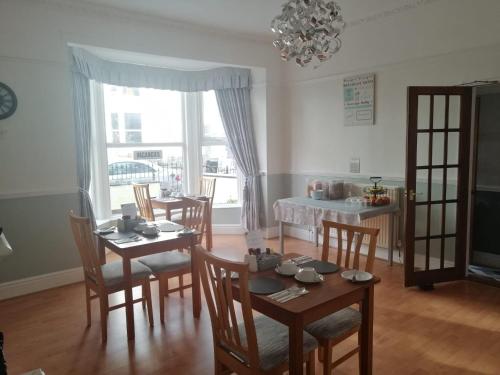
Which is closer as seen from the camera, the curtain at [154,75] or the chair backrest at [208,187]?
the curtain at [154,75]

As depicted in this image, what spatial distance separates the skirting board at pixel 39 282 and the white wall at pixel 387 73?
3211mm

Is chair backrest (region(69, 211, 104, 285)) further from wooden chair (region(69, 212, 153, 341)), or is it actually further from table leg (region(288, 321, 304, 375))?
table leg (region(288, 321, 304, 375))

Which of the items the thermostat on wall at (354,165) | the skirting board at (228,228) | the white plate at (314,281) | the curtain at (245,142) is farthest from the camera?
the skirting board at (228,228)

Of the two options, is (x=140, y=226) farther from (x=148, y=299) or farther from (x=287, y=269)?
(x=287, y=269)

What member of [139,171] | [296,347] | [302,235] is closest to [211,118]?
[139,171]

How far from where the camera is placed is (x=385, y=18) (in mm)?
4250

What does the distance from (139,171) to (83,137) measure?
4.22 feet

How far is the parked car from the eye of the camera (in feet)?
17.4

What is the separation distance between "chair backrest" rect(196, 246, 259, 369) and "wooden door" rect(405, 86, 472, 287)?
7.63ft

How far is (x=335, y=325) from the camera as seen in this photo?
2.05 metres

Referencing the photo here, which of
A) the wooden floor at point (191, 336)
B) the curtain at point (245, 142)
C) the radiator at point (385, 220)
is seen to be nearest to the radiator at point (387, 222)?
the radiator at point (385, 220)

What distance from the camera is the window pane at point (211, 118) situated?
5.78 meters

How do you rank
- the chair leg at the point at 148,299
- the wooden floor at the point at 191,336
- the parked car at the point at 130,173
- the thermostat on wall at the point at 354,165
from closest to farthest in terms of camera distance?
the wooden floor at the point at 191,336
the chair leg at the point at 148,299
the thermostat on wall at the point at 354,165
the parked car at the point at 130,173

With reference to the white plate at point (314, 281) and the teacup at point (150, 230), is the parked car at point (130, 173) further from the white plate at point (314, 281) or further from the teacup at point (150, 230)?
the white plate at point (314, 281)
